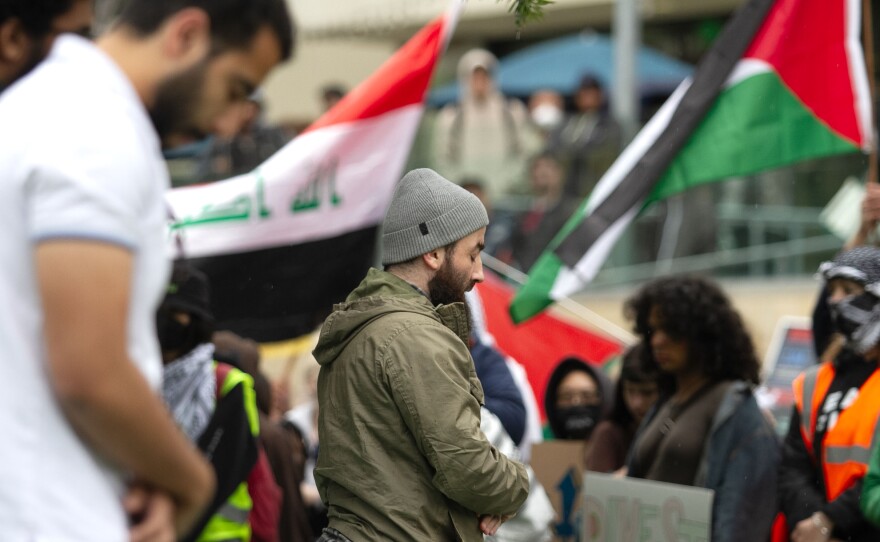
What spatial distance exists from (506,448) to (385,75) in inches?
110

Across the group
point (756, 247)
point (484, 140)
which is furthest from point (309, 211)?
point (484, 140)

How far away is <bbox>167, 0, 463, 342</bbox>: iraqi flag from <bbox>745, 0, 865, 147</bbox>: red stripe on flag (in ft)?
4.89

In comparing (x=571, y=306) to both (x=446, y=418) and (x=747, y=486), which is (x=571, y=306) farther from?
(x=446, y=418)

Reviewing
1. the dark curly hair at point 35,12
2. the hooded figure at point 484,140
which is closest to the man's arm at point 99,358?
the dark curly hair at point 35,12

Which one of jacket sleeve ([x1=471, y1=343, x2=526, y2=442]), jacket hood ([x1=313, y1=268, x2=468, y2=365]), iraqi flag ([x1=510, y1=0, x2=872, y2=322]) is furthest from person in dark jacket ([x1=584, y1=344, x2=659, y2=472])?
jacket hood ([x1=313, y1=268, x2=468, y2=365])

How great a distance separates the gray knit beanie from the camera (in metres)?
4.12

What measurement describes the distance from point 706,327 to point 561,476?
1108 mm

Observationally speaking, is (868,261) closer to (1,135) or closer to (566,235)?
(566,235)

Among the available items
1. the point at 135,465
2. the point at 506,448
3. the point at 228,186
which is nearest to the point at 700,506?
the point at 506,448

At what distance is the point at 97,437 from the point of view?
200cm

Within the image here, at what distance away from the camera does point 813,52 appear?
670 cm

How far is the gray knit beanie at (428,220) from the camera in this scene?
4.12 meters

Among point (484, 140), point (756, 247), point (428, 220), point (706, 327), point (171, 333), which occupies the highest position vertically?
point (428, 220)

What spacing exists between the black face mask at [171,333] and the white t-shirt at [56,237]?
2700mm
